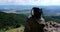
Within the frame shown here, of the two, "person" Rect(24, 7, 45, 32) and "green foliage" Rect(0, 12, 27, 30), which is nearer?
"person" Rect(24, 7, 45, 32)

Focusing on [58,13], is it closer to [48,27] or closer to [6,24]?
[6,24]

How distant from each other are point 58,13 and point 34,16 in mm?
11244

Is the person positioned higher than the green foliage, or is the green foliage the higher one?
the person

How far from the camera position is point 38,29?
214 inches

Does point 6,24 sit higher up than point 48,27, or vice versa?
point 48,27

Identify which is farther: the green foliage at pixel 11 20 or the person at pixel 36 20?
the green foliage at pixel 11 20

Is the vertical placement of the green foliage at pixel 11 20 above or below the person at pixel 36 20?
below

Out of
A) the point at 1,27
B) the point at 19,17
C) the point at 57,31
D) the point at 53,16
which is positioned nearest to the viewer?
the point at 57,31

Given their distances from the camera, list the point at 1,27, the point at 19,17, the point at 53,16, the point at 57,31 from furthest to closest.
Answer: the point at 19,17 < the point at 1,27 < the point at 53,16 < the point at 57,31

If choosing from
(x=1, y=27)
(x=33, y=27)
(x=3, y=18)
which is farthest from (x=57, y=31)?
(x=3, y=18)

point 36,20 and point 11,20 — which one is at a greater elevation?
point 36,20

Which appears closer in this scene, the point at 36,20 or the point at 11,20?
the point at 36,20

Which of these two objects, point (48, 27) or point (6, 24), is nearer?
point (48, 27)

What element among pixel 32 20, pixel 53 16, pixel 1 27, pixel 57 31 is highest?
pixel 32 20
